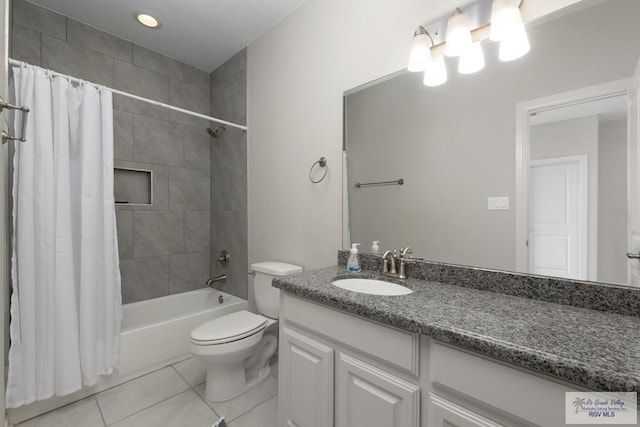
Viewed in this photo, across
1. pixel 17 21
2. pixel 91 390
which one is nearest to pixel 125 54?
pixel 17 21

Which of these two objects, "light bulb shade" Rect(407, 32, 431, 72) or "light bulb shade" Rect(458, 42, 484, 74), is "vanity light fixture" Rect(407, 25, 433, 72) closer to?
"light bulb shade" Rect(407, 32, 431, 72)

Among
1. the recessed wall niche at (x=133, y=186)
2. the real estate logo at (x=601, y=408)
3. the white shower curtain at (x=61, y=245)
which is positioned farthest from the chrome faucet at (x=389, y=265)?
the recessed wall niche at (x=133, y=186)

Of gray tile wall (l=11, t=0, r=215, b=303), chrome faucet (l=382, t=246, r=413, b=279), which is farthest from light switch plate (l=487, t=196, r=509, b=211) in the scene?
gray tile wall (l=11, t=0, r=215, b=303)

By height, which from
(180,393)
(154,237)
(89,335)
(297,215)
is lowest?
(180,393)

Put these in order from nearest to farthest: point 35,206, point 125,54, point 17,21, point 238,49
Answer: point 35,206
point 17,21
point 125,54
point 238,49

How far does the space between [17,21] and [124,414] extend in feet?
8.58

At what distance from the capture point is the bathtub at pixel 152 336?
1616 millimetres

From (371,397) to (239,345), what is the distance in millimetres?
952

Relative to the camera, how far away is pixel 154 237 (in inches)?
95.9

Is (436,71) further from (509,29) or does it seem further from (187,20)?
(187,20)

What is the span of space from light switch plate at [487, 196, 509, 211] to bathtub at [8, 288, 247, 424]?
2.05 metres

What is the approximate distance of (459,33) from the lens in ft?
3.73

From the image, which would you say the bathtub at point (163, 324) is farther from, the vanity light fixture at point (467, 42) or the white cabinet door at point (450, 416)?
the vanity light fixture at point (467, 42)

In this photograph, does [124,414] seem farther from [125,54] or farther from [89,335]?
[125,54]
